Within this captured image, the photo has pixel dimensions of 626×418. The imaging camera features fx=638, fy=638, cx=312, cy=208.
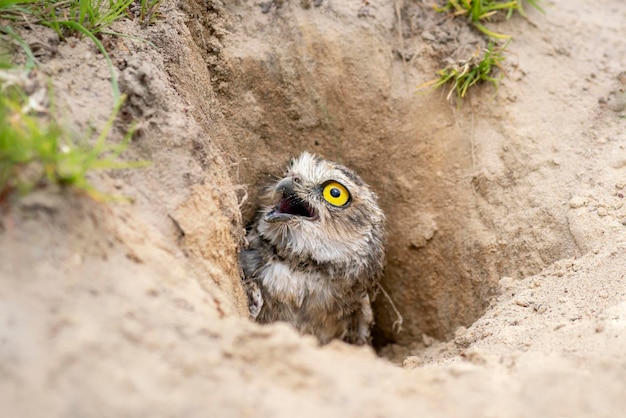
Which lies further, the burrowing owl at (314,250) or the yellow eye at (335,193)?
the yellow eye at (335,193)

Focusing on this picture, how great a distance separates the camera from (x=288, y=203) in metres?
4.74

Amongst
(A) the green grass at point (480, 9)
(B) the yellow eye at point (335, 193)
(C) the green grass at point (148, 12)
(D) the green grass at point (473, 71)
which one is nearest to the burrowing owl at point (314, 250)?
(B) the yellow eye at point (335, 193)

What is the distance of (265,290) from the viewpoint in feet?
14.6

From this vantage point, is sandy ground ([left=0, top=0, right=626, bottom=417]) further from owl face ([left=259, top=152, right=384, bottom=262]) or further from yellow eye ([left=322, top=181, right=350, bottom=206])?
yellow eye ([left=322, top=181, right=350, bottom=206])

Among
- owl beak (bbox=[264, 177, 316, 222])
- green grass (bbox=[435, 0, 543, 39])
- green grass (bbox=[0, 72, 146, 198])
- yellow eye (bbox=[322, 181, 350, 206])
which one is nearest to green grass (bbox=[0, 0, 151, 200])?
green grass (bbox=[0, 72, 146, 198])

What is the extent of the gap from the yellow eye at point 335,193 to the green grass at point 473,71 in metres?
1.11

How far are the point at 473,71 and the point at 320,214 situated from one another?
1696mm

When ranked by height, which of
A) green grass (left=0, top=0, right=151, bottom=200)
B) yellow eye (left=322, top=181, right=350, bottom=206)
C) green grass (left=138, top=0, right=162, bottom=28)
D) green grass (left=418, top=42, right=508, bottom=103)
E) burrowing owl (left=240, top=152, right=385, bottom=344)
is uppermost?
green grass (left=0, top=0, right=151, bottom=200)

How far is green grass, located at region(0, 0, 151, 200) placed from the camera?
225cm

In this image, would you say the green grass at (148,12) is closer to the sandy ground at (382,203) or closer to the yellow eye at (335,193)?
the sandy ground at (382,203)

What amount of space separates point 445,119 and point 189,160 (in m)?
2.58

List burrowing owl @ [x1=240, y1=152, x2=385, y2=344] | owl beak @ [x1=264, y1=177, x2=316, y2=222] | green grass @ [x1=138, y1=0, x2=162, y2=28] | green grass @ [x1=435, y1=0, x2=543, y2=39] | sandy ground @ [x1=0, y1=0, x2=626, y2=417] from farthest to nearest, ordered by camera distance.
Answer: green grass @ [x1=435, y1=0, x2=543, y2=39] → owl beak @ [x1=264, y1=177, x2=316, y2=222] → burrowing owl @ [x1=240, y1=152, x2=385, y2=344] → green grass @ [x1=138, y1=0, x2=162, y2=28] → sandy ground @ [x1=0, y1=0, x2=626, y2=417]

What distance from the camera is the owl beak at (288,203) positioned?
4617 millimetres

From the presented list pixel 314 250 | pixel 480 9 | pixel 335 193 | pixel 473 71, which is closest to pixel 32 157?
pixel 314 250
